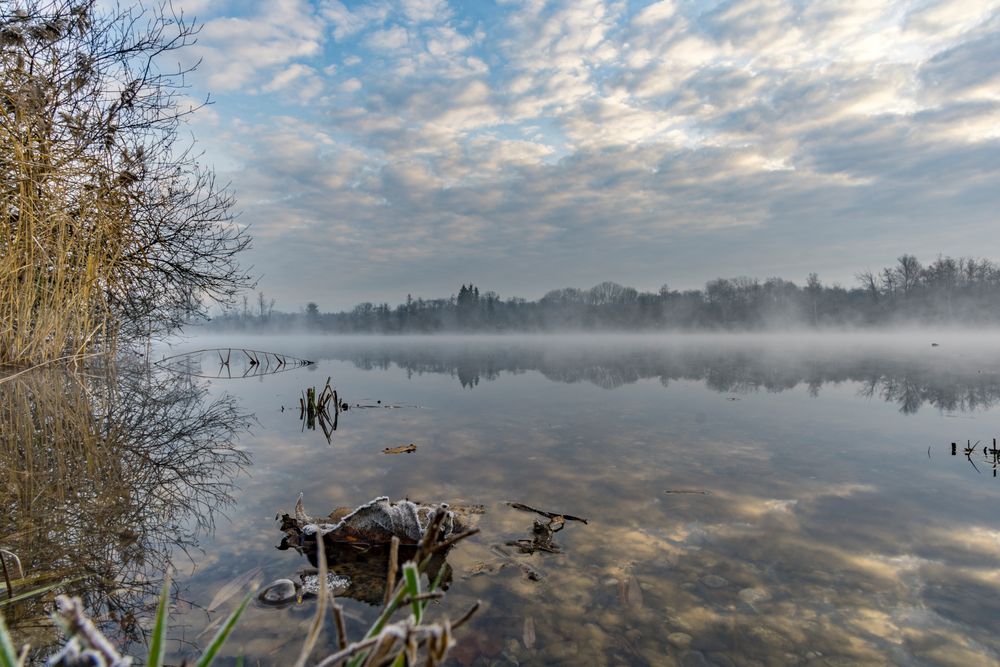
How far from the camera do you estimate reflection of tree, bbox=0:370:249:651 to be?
213 centimetres

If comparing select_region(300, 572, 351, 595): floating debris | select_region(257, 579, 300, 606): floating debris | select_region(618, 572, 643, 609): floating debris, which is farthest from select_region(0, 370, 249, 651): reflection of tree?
select_region(618, 572, 643, 609): floating debris

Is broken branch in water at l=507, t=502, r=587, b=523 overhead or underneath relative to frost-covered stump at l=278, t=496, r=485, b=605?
underneath

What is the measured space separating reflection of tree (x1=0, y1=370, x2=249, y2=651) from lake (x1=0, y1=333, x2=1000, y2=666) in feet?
0.06

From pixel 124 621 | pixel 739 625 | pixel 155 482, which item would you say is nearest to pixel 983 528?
pixel 739 625

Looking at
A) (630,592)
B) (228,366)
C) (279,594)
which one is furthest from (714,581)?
(228,366)

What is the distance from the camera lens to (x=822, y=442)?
6086mm

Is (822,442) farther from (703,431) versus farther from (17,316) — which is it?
(17,316)

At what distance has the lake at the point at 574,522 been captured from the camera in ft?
6.83

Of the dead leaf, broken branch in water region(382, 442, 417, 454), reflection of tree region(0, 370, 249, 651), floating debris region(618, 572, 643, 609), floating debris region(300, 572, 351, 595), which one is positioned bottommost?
broken branch in water region(382, 442, 417, 454)

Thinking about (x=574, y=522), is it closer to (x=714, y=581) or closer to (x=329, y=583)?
(x=714, y=581)

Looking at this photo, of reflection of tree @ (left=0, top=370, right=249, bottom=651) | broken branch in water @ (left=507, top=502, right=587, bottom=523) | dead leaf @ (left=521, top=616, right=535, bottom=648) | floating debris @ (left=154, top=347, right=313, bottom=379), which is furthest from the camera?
floating debris @ (left=154, top=347, right=313, bottom=379)

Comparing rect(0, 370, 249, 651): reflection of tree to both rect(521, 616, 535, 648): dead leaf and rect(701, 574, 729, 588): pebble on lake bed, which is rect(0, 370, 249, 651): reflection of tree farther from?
rect(701, 574, 729, 588): pebble on lake bed

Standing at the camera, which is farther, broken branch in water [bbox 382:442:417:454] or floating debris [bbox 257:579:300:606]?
broken branch in water [bbox 382:442:417:454]

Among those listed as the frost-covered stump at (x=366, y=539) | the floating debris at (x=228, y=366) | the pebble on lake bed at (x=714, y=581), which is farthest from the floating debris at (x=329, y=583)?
the floating debris at (x=228, y=366)
